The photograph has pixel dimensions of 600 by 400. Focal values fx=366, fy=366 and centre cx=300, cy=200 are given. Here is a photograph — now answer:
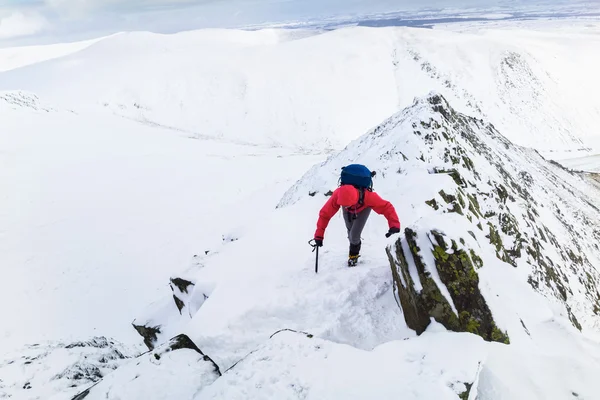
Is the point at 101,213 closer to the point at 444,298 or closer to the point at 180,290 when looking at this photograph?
the point at 180,290

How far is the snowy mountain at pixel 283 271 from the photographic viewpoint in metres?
5.50

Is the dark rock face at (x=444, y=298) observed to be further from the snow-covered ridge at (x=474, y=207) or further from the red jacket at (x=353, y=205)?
the red jacket at (x=353, y=205)

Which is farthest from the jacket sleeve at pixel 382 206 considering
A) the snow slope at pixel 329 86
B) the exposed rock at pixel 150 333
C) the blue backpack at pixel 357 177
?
the snow slope at pixel 329 86

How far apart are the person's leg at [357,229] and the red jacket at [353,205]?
145mm

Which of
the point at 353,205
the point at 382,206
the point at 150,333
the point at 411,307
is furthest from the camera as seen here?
the point at 150,333

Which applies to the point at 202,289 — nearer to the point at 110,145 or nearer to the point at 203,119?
the point at 110,145

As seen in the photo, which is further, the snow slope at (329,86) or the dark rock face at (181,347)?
the snow slope at (329,86)

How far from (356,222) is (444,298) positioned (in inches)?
105

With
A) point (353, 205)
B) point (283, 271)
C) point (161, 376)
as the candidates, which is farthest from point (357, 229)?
point (161, 376)

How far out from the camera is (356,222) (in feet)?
26.6

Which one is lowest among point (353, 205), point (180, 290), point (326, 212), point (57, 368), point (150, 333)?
point (57, 368)

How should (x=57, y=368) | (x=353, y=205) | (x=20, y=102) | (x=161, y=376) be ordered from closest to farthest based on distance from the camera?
(x=161, y=376) → (x=353, y=205) → (x=57, y=368) → (x=20, y=102)

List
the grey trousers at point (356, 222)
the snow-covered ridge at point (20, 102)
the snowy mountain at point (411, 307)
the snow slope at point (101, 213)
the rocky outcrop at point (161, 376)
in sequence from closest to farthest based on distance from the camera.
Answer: the snowy mountain at point (411, 307) < the rocky outcrop at point (161, 376) < the grey trousers at point (356, 222) < the snow slope at point (101, 213) < the snow-covered ridge at point (20, 102)

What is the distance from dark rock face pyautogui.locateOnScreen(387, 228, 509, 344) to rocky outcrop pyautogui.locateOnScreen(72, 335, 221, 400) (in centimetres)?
348
